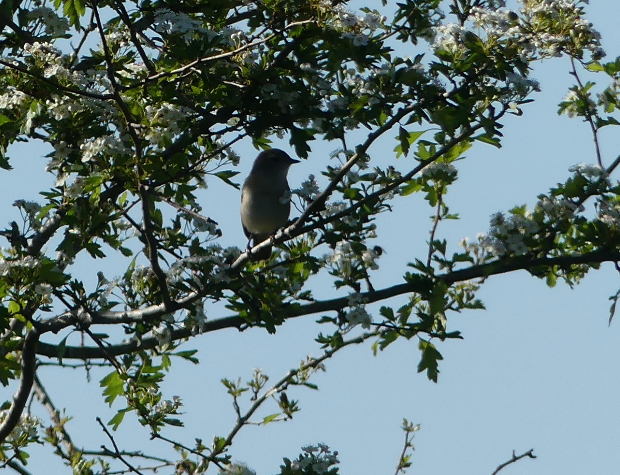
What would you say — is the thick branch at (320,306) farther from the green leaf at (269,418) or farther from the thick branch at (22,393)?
the green leaf at (269,418)

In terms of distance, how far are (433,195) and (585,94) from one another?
1106 mm

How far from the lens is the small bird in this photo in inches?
370

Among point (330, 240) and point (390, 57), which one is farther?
point (330, 240)

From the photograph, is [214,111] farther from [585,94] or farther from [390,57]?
[585,94]

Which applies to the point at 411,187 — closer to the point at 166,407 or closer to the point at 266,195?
the point at 166,407

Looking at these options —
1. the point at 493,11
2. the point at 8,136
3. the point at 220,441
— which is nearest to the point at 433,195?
the point at 493,11

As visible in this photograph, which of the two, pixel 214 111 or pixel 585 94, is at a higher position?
pixel 585 94

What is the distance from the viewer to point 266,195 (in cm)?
947

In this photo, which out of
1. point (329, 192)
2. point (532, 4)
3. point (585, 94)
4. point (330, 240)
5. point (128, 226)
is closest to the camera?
point (532, 4)

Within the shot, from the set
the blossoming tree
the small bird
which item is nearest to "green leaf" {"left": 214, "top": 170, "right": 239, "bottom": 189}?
the blossoming tree

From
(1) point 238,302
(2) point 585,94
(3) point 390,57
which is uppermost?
(2) point 585,94

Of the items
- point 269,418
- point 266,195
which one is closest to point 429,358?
point 269,418

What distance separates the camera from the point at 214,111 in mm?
5578

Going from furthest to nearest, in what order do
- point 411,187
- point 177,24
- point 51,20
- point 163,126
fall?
point 411,187, point 51,20, point 163,126, point 177,24
